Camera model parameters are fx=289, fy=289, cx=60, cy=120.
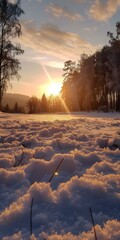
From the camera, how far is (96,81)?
4038cm

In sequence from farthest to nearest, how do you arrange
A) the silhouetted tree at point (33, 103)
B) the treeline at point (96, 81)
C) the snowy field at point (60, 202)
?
1. the silhouetted tree at point (33, 103)
2. the treeline at point (96, 81)
3. the snowy field at point (60, 202)

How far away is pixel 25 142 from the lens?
3895mm

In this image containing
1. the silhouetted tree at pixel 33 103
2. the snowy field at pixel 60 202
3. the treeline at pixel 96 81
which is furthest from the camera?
the silhouetted tree at pixel 33 103

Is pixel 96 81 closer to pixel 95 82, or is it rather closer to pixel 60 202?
pixel 95 82

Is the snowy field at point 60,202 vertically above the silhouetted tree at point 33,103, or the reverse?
the silhouetted tree at point 33,103

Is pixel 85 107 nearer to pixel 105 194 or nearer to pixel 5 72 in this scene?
pixel 5 72

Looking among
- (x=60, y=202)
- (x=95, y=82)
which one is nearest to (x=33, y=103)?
(x=95, y=82)

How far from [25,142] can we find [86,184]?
90.5 inches

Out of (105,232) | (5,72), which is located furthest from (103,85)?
(105,232)

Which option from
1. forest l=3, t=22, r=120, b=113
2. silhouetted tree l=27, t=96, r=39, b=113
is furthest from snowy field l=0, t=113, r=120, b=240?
silhouetted tree l=27, t=96, r=39, b=113

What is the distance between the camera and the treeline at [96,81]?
107 ft

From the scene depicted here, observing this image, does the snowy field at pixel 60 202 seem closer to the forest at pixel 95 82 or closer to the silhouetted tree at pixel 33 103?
the forest at pixel 95 82

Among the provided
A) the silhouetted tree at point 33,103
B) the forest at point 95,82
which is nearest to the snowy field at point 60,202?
the forest at point 95,82

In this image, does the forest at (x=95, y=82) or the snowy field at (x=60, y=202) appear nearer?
the snowy field at (x=60, y=202)
